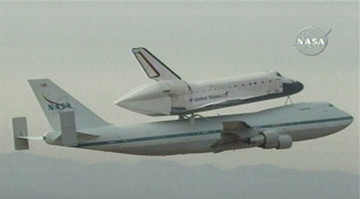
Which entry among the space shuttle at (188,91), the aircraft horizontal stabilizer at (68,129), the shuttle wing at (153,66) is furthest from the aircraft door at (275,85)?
the aircraft horizontal stabilizer at (68,129)

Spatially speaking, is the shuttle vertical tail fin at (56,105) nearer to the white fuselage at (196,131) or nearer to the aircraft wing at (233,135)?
the white fuselage at (196,131)

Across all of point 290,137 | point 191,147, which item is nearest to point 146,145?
point 191,147

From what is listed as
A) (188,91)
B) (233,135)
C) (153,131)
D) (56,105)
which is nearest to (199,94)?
(188,91)

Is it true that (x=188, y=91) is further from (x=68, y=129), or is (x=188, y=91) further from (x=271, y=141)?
(x=68, y=129)

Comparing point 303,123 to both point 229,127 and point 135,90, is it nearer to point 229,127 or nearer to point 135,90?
point 229,127

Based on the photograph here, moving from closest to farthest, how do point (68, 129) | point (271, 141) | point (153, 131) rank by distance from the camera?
point (68, 129) < point (153, 131) < point (271, 141)

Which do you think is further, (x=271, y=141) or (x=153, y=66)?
(x=271, y=141)
